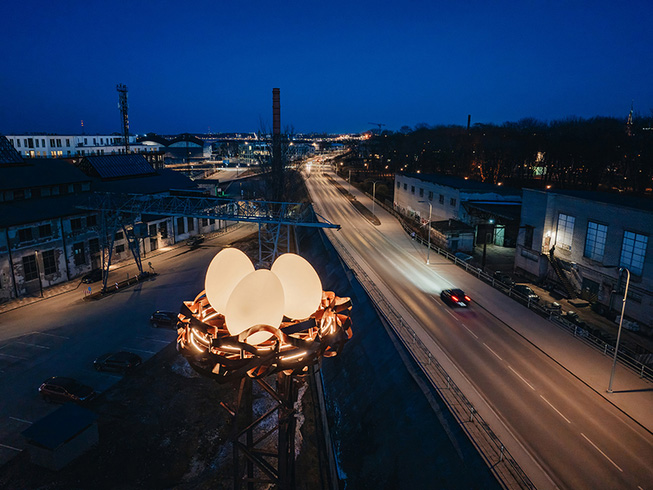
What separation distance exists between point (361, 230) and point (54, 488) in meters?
46.5

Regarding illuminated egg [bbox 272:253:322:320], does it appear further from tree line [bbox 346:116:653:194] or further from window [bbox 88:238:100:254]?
tree line [bbox 346:116:653:194]

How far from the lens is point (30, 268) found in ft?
134

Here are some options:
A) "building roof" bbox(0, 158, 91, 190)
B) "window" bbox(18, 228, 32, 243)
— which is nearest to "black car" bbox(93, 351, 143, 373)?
"window" bbox(18, 228, 32, 243)

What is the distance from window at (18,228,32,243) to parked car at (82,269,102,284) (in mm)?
6512

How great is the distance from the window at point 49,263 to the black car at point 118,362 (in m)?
20.5

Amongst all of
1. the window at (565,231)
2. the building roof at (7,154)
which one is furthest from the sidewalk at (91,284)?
the window at (565,231)

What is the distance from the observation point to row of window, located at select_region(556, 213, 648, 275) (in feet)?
107

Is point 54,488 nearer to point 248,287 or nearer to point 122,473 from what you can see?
point 122,473

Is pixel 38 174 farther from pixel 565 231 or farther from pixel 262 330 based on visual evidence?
pixel 565 231

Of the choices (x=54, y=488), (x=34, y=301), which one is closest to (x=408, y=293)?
(x=54, y=488)

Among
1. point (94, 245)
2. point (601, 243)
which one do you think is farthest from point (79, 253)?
point (601, 243)

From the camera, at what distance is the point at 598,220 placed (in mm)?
36594

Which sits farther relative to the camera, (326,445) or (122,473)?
(326,445)

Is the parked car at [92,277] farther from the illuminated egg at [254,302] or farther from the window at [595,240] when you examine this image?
the window at [595,240]
